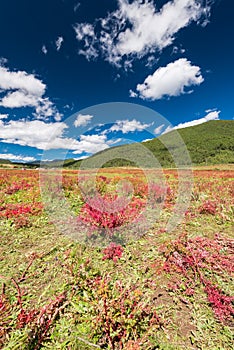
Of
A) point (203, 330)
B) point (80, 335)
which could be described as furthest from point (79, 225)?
point (203, 330)

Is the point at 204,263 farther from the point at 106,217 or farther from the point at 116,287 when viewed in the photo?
the point at 106,217

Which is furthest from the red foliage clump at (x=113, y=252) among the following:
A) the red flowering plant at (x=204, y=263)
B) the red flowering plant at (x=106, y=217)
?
the red flowering plant at (x=204, y=263)

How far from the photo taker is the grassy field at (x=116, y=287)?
3.15m

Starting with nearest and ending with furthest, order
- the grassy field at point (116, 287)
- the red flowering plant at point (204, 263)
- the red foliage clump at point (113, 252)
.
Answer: the grassy field at point (116, 287) → the red flowering plant at point (204, 263) → the red foliage clump at point (113, 252)

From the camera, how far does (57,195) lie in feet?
35.1

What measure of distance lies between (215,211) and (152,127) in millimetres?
4889

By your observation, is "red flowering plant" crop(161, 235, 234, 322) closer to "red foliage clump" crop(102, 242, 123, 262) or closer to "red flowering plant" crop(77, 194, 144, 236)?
"red foliage clump" crop(102, 242, 123, 262)

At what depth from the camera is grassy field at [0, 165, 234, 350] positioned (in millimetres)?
3148

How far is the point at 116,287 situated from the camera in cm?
414

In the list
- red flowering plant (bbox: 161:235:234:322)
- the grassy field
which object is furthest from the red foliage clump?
red flowering plant (bbox: 161:235:234:322)

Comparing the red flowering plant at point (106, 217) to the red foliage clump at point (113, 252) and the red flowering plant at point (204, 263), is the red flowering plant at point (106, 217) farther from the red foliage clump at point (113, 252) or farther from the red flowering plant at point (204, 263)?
the red flowering plant at point (204, 263)

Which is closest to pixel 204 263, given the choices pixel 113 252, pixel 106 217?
pixel 113 252

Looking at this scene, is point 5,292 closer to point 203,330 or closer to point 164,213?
point 203,330

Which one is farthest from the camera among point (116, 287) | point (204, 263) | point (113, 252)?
point (113, 252)
